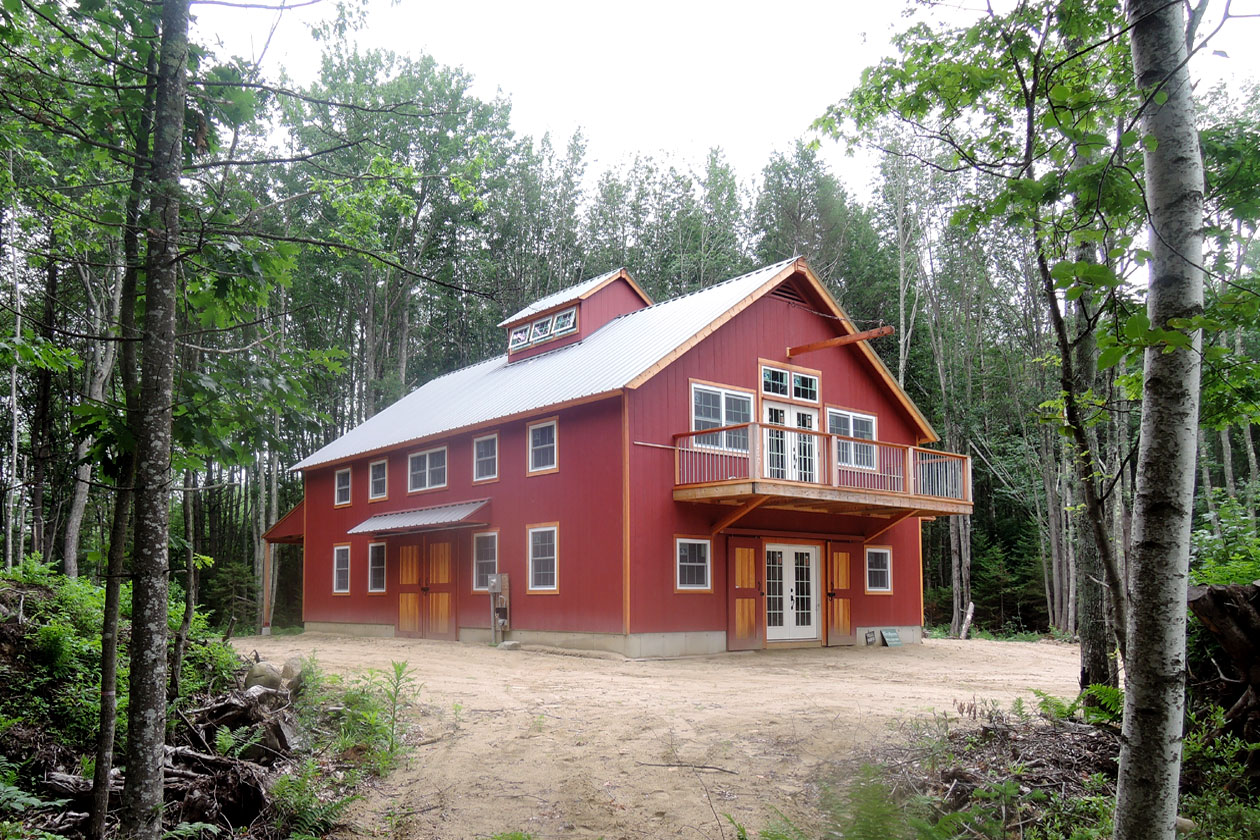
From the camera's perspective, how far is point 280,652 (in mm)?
15531

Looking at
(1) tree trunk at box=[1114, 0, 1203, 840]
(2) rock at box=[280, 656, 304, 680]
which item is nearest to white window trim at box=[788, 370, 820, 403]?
(2) rock at box=[280, 656, 304, 680]

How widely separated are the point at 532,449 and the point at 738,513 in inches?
168

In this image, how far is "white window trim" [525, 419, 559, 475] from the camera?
648 inches

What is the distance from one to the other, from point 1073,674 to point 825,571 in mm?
5628

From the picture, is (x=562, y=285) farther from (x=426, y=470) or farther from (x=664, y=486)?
(x=664, y=486)

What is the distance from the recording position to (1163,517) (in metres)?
3.11

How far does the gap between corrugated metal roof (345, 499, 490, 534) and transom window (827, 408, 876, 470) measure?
23.8 feet

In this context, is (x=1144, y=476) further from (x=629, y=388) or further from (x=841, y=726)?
(x=629, y=388)

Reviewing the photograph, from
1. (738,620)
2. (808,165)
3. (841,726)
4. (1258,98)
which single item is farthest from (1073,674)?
(808,165)

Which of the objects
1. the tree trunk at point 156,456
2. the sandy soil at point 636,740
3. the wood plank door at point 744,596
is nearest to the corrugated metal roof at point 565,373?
the wood plank door at point 744,596

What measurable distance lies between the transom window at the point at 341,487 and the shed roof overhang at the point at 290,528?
1890mm

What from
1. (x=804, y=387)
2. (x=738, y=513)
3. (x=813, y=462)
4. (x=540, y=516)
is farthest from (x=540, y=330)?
(x=738, y=513)

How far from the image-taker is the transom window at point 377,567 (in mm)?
21125

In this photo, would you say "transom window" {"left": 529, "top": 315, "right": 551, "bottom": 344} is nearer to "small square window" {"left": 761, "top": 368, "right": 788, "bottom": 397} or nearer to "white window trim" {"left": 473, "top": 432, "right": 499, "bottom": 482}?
"white window trim" {"left": 473, "top": 432, "right": 499, "bottom": 482}
